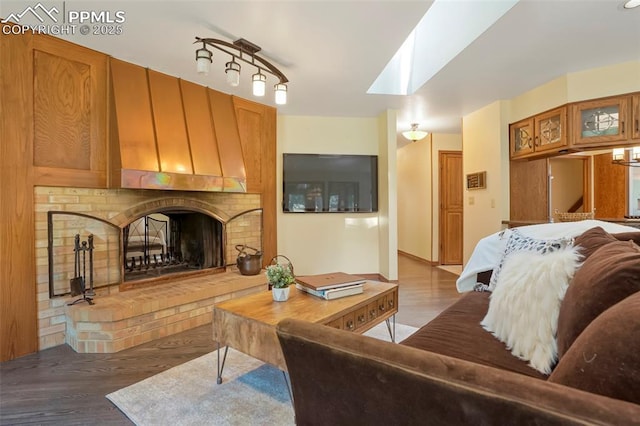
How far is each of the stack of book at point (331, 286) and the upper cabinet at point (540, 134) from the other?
9.42ft

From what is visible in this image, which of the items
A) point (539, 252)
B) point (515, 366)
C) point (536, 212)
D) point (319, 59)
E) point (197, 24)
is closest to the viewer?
point (515, 366)

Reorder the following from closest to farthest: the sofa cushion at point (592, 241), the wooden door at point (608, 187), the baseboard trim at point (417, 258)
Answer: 1. the sofa cushion at point (592, 241)
2. the wooden door at point (608, 187)
3. the baseboard trim at point (417, 258)

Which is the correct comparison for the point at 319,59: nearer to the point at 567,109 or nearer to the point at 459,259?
the point at 567,109

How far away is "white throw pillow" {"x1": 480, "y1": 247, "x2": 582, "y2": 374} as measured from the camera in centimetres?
112

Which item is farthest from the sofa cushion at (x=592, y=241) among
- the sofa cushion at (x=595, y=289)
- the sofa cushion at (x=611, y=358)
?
the sofa cushion at (x=611, y=358)

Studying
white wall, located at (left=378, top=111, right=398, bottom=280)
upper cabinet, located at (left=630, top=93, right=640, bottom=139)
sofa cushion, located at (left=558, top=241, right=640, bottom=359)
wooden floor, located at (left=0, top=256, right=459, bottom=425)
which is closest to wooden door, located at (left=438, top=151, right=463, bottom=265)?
white wall, located at (left=378, top=111, right=398, bottom=280)

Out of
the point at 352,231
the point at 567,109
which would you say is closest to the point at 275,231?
the point at 352,231

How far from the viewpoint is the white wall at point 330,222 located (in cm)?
461

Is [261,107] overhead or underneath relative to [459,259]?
overhead

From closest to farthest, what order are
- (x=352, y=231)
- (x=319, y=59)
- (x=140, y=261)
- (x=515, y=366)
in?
(x=515, y=366)
(x=319, y=59)
(x=140, y=261)
(x=352, y=231)

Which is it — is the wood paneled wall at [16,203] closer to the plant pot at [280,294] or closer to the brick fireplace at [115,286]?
the brick fireplace at [115,286]

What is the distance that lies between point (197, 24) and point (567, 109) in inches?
141

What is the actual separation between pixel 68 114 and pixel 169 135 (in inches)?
29.9

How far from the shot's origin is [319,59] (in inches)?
115
